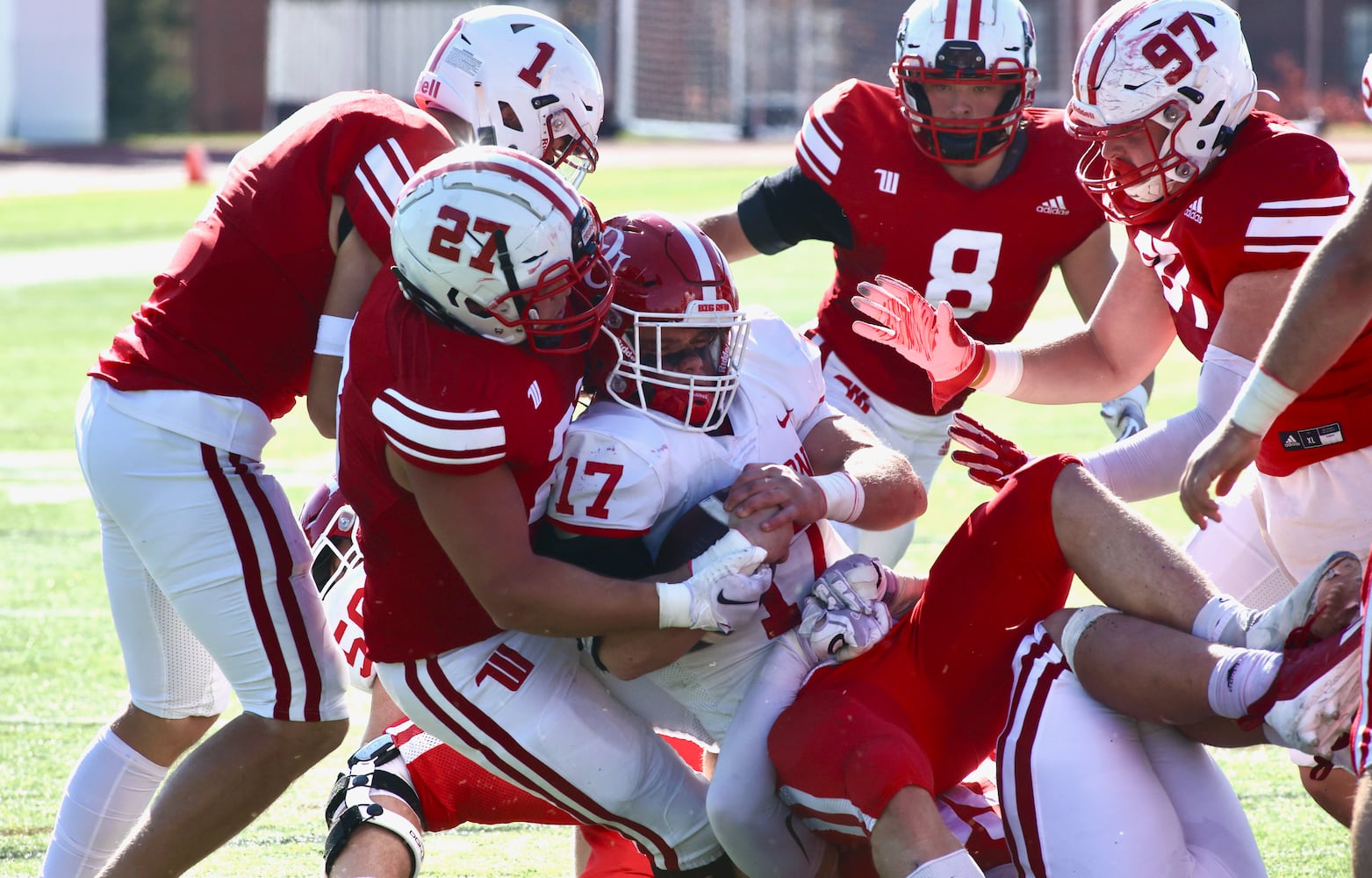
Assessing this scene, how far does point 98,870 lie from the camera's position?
3.20m

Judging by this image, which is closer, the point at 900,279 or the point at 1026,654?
the point at 1026,654

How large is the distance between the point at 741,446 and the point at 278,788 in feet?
3.79

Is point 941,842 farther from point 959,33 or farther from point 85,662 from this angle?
point 85,662

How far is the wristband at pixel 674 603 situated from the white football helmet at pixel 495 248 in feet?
1.51

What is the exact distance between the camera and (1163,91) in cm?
343

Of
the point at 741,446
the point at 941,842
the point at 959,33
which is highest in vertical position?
the point at 959,33

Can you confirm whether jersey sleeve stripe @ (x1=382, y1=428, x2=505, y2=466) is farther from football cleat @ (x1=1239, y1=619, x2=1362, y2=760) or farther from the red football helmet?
football cleat @ (x1=1239, y1=619, x2=1362, y2=760)

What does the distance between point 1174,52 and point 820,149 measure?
1.33 metres

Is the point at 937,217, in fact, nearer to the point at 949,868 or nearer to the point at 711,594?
the point at 711,594

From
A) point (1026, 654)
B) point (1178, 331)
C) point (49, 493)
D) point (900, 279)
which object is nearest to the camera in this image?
point (1026, 654)

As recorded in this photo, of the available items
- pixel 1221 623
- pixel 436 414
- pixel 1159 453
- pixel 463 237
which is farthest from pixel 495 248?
pixel 1159 453

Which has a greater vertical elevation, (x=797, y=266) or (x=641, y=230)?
(x=641, y=230)


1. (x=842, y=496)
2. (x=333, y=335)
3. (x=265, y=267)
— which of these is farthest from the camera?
(x=265, y=267)

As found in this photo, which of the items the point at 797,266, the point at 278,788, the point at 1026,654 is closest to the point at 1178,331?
the point at 1026,654
